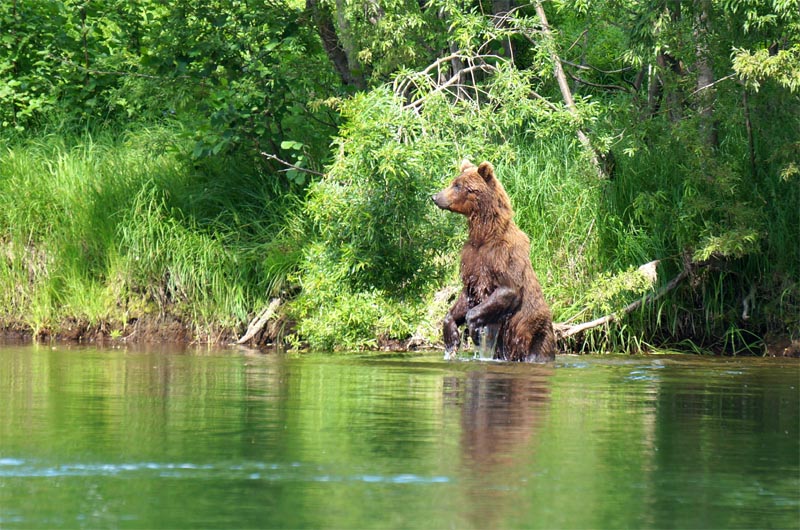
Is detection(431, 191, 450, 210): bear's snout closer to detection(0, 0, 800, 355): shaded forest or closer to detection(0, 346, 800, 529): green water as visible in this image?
detection(0, 0, 800, 355): shaded forest

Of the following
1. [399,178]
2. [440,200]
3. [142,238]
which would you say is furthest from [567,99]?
[142,238]

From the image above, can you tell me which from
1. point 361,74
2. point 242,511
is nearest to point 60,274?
point 361,74

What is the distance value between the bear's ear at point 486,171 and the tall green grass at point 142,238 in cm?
364

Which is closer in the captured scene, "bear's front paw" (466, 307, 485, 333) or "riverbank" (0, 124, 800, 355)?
"bear's front paw" (466, 307, 485, 333)

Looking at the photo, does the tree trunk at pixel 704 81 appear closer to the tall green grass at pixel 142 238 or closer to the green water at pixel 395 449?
the green water at pixel 395 449

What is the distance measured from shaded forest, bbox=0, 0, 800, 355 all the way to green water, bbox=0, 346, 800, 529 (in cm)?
260

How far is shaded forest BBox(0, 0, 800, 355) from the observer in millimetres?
12148

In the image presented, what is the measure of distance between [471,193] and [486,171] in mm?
229

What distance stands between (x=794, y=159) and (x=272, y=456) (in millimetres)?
8049

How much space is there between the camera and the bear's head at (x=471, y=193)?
1109 centimetres

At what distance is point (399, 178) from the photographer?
11.5m

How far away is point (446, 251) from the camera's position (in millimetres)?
12641

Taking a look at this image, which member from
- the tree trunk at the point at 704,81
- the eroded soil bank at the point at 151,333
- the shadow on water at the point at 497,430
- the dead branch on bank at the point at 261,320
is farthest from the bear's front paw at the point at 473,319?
the dead branch on bank at the point at 261,320

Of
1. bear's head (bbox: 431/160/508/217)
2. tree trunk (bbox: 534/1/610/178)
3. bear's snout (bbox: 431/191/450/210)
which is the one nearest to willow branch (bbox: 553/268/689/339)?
tree trunk (bbox: 534/1/610/178)
